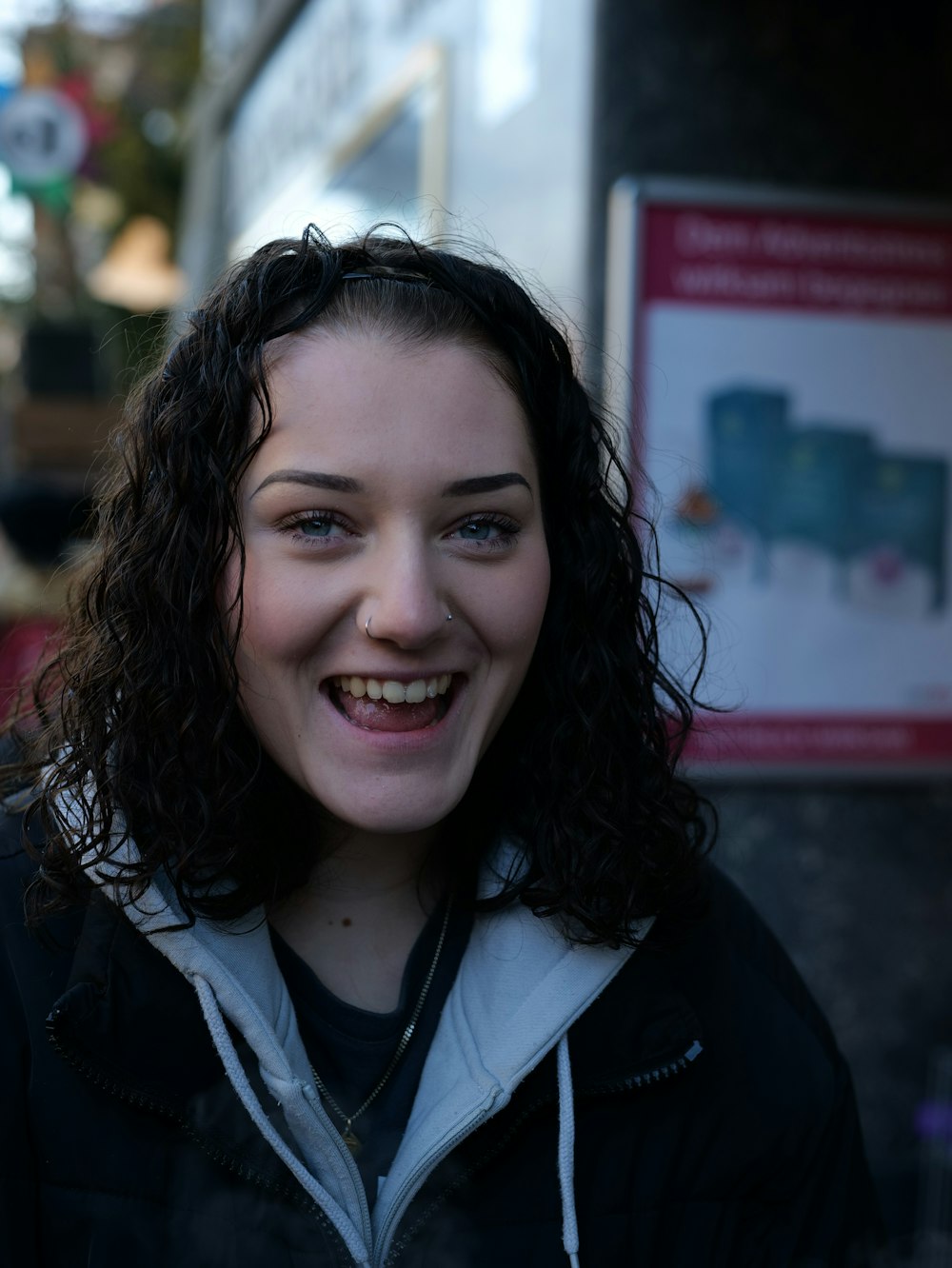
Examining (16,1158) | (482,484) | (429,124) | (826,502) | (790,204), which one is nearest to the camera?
(16,1158)

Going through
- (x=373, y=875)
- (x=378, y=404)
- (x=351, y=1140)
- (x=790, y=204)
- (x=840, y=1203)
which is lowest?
(x=840, y=1203)

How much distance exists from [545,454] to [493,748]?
16.0 inches

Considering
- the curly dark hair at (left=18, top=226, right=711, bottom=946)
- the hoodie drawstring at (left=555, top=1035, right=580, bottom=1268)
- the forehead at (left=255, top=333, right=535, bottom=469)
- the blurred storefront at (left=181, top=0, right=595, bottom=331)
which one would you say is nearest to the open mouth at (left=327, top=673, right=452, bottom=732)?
the curly dark hair at (left=18, top=226, right=711, bottom=946)

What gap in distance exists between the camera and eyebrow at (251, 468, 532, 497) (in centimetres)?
153

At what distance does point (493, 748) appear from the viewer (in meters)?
1.92

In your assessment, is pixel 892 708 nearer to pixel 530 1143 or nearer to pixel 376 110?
pixel 530 1143

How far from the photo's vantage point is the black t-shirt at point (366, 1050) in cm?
167

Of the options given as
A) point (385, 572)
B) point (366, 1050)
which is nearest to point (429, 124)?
point (385, 572)

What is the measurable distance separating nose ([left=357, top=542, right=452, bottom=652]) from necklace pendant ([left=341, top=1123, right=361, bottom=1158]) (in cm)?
57

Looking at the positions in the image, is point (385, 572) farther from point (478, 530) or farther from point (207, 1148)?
point (207, 1148)

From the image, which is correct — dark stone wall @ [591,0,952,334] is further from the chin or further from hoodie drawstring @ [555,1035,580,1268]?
hoodie drawstring @ [555,1035,580,1268]

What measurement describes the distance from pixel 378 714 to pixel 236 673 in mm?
171

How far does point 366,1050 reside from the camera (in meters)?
1.71

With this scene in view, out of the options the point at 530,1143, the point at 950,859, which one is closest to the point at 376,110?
the point at 950,859
